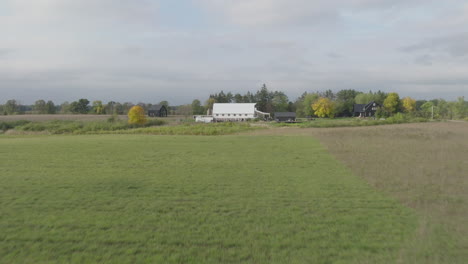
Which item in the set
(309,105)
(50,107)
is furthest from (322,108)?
(50,107)

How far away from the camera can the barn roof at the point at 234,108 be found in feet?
249

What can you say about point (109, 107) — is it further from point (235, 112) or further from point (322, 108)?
point (322, 108)

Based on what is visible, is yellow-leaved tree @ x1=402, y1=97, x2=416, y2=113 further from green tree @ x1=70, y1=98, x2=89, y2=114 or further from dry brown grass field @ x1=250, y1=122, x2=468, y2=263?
green tree @ x1=70, y1=98, x2=89, y2=114

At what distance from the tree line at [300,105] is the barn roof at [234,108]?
755 cm

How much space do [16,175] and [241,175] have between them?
9.15 metres

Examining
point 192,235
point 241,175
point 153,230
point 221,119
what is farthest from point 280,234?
point 221,119

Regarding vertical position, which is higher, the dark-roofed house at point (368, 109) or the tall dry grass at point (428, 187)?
the dark-roofed house at point (368, 109)

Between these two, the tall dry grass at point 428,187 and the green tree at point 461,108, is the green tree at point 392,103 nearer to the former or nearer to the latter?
the green tree at point 461,108

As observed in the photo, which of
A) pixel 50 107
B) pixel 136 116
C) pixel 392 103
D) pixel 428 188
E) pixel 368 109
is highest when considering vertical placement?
pixel 392 103

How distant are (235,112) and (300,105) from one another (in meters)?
23.6

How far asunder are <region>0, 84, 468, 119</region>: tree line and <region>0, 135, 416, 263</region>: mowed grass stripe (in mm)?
71781

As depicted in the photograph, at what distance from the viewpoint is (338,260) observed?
520 cm

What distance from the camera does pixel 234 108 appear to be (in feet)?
256

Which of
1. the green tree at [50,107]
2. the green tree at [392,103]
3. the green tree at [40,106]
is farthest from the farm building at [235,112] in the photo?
the green tree at [40,106]
